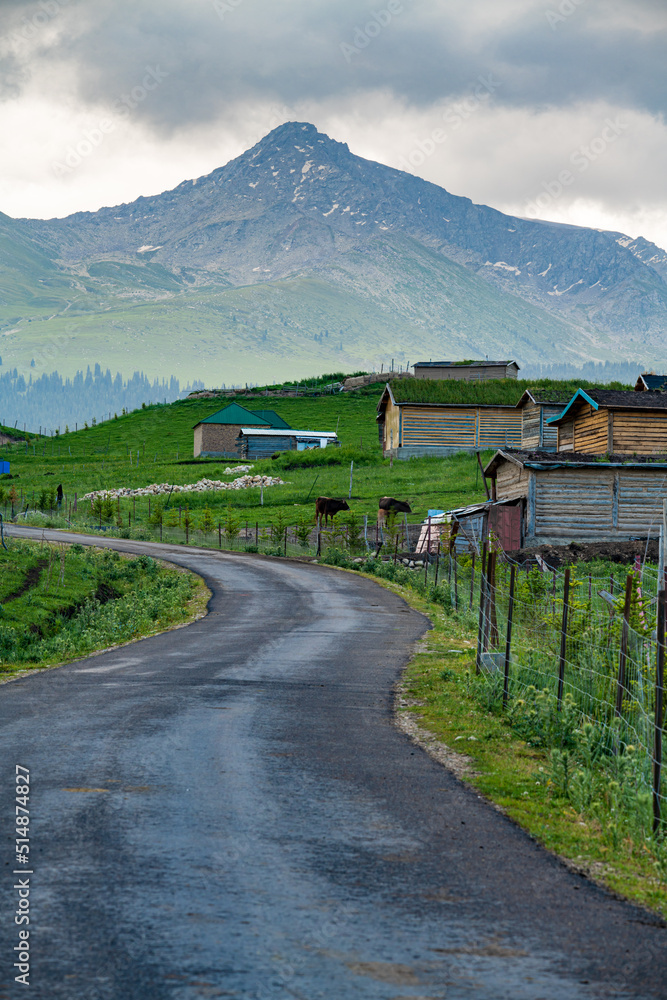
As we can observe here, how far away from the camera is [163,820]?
6527 mm

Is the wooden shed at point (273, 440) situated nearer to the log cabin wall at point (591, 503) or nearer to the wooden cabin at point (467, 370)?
the wooden cabin at point (467, 370)

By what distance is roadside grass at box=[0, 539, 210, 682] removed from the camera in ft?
62.0

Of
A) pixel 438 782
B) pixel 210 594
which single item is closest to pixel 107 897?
pixel 438 782

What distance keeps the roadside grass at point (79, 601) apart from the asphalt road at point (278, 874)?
638 cm

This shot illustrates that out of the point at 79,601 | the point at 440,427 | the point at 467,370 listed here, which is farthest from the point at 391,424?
the point at 79,601

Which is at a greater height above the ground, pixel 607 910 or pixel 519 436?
pixel 519 436

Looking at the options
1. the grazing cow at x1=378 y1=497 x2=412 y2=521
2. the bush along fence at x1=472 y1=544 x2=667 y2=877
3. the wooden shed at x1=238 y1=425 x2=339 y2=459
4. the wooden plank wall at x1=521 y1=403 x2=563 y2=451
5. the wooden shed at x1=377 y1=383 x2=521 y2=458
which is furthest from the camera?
the wooden shed at x1=238 y1=425 x2=339 y2=459

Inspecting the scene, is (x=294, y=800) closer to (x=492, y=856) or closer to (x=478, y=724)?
(x=492, y=856)

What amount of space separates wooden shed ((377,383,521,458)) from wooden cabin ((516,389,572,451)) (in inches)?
298

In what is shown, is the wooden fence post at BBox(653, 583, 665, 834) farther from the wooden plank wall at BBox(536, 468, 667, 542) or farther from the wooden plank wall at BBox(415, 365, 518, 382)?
the wooden plank wall at BBox(415, 365, 518, 382)

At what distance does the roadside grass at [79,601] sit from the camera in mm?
18891

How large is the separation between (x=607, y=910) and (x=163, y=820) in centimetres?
317

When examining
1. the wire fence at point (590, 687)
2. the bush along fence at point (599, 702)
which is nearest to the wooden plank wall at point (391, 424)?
the wire fence at point (590, 687)

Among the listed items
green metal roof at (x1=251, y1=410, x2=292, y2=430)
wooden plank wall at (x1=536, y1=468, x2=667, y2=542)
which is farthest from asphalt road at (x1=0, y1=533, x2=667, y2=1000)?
green metal roof at (x1=251, y1=410, x2=292, y2=430)
